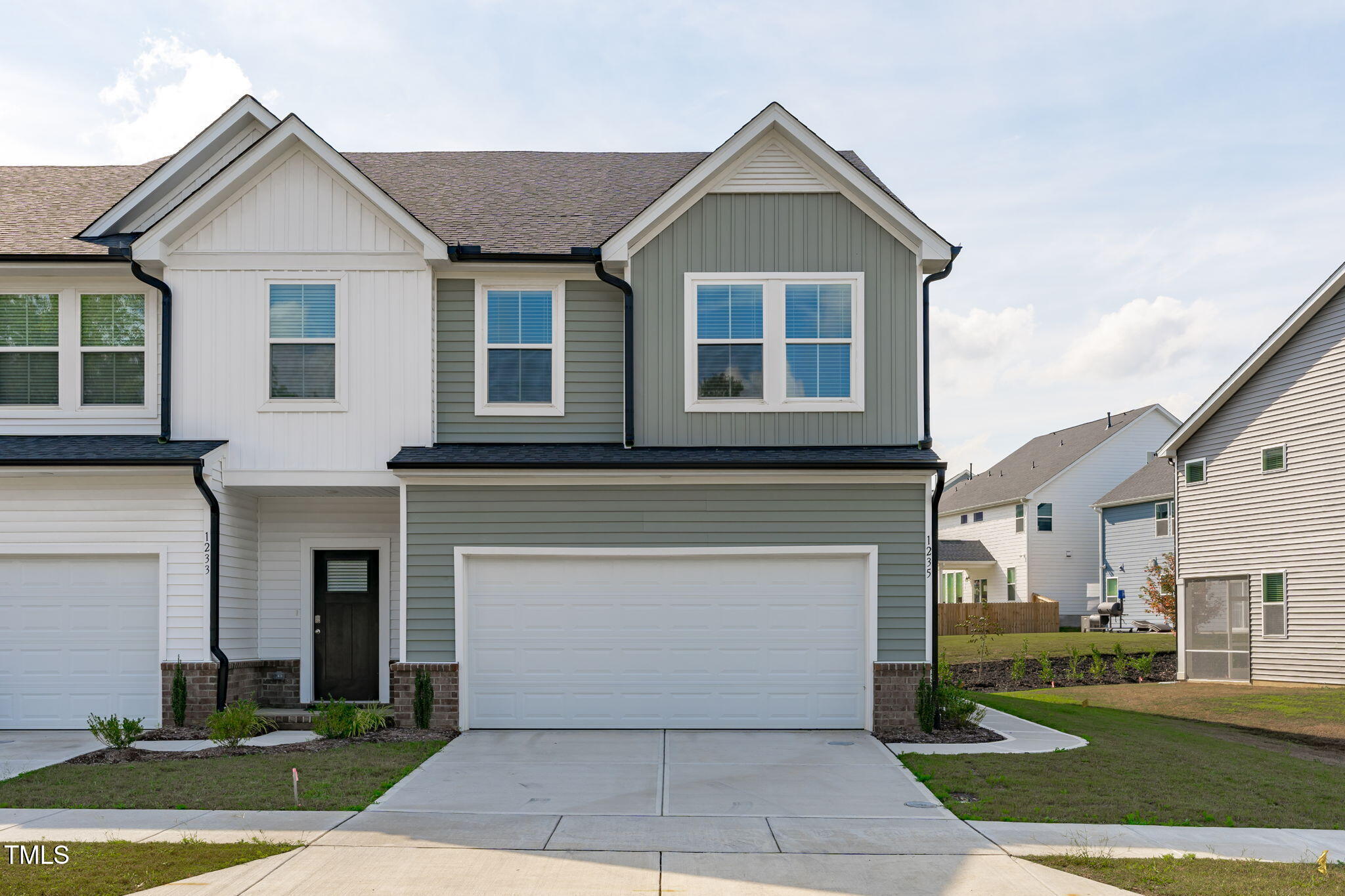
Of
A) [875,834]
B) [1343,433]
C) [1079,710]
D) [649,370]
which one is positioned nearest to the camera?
[875,834]

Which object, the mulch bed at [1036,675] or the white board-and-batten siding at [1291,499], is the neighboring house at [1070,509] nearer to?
the mulch bed at [1036,675]

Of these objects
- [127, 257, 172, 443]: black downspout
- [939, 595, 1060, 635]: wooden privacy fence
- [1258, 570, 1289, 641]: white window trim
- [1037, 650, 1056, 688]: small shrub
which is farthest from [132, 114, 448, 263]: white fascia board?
[939, 595, 1060, 635]: wooden privacy fence

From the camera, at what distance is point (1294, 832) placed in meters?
8.78

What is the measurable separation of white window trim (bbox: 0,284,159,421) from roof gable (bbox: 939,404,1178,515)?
34.1 meters

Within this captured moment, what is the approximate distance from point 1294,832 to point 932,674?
4.87m

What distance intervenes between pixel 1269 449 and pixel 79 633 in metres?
21.0

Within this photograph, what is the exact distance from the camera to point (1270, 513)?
849 inches

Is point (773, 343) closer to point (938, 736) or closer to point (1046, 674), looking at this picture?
point (938, 736)

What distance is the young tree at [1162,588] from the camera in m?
30.6

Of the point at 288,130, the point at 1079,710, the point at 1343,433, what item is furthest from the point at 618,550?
the point at 1343,433

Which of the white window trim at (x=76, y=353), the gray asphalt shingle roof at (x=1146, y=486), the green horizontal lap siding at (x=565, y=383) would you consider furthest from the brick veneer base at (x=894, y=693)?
the gray asphalt shingle roof at (x=1146, y=486)

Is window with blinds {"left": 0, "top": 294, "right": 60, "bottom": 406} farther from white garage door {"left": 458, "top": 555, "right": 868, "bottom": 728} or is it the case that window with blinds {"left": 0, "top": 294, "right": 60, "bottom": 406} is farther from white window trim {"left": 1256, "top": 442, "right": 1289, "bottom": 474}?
white window trim {"left": 1256, "top": 442, "right": 1289, "bottom": 474}

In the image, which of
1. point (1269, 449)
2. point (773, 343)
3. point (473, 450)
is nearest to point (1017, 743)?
point (773, 343)

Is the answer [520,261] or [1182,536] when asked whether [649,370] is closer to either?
[520,261]
